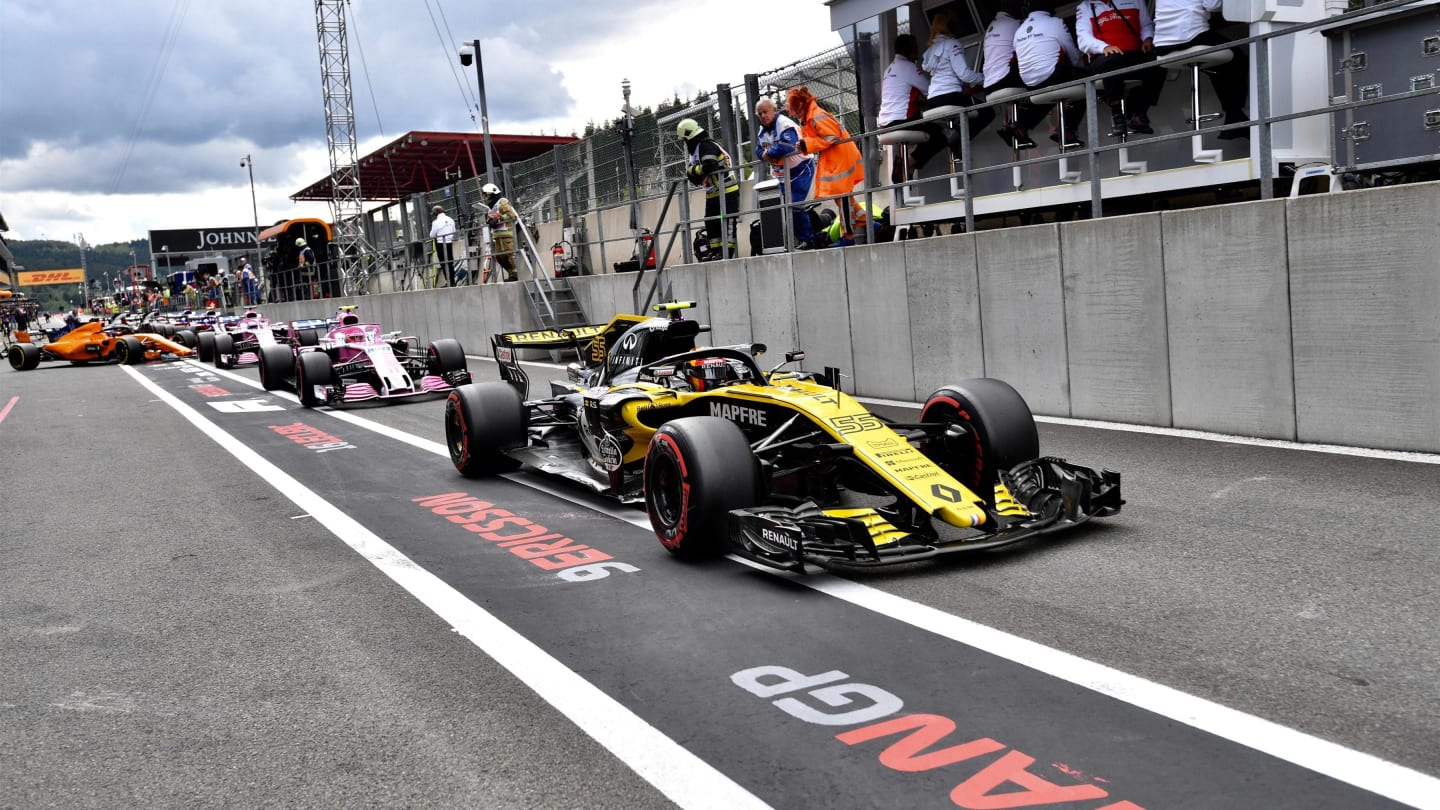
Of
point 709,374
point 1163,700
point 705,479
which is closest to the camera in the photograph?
point 1163,700

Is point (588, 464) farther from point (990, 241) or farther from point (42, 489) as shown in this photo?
point (42, 489)

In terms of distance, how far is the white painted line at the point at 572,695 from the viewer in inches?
137

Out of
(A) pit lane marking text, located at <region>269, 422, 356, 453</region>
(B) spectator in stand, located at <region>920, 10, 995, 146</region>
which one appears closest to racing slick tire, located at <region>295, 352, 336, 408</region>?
(A) pit lane marking text, located at <region>269, 422, 356, 453</region>

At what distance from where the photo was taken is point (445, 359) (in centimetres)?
1577

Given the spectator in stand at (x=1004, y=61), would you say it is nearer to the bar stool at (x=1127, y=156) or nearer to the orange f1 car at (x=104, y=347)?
the bar stool at (x=1127, y=156)

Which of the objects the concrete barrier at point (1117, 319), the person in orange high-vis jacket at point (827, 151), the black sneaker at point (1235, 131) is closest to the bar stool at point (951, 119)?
the person in orange high-vis jacket at point (827, 151)

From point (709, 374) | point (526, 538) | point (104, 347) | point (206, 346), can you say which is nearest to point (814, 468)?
point (709, 374)

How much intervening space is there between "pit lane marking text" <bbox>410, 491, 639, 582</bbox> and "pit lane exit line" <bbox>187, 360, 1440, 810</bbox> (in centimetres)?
91

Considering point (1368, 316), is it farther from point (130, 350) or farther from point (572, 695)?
point (130, 350)

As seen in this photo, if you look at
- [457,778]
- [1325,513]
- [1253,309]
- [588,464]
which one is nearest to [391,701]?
[457,778]

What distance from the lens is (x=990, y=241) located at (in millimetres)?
10625

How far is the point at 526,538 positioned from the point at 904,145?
8304 millimetres

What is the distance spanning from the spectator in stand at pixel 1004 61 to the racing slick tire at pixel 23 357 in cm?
2558

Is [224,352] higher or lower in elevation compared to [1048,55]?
lower
